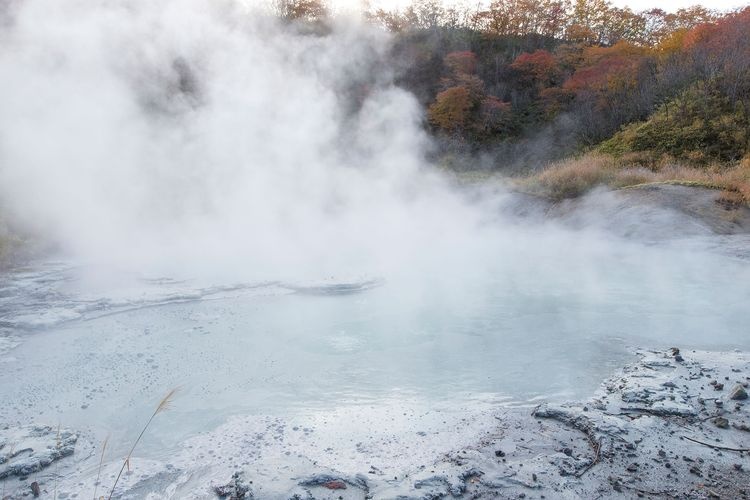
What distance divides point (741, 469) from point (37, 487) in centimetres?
328

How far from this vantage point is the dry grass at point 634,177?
937cm

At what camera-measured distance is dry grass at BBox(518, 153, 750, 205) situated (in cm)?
937

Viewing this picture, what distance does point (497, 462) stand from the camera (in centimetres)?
248

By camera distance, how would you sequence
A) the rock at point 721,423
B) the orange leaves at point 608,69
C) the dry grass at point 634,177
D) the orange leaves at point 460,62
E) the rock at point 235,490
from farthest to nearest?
1. the orange leaves at point 460,62
2. the orange leaves at point 608,69
3. the dry grass at point 634,177
4. the rock at point 721,423
5. the rock at point 235,490

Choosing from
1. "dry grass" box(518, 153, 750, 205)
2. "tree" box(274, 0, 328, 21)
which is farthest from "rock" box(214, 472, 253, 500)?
"tree" box(274, 0, 328, 21)

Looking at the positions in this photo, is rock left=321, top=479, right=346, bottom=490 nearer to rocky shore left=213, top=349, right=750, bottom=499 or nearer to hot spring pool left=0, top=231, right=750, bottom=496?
rocky shore left=213, top=349, right=750, bottom=499

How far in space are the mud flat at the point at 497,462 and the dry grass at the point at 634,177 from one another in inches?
305

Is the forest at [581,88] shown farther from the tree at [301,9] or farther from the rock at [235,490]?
the rock at [235,490]

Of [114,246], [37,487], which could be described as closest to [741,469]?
[37,487]

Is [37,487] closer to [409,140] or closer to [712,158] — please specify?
[712,158]

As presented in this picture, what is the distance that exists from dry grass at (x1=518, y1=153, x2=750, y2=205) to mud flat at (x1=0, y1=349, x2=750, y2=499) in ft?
25.4

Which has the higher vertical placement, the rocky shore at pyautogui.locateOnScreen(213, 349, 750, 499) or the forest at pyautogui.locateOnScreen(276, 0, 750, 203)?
the forest at pyautogui.locateOnScreen(276, 0, 750, 203)

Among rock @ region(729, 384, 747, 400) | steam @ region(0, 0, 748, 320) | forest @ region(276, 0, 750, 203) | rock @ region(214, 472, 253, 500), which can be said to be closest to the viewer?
rock @ region(214, 472, 253, 500)

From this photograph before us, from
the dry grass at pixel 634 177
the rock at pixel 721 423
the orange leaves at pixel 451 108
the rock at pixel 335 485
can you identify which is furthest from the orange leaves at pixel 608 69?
the rock at pixel 335 485
